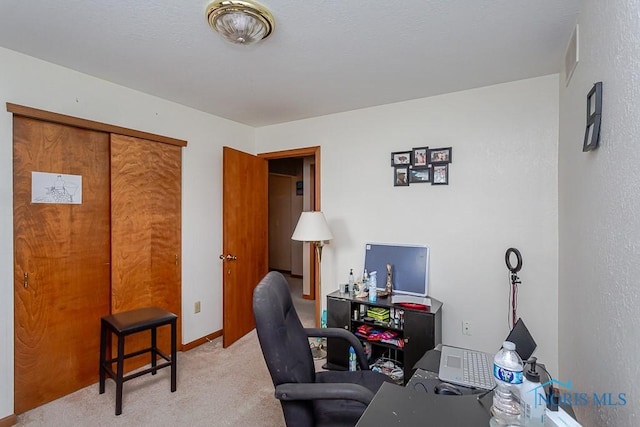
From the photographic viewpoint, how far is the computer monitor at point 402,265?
9.00 feet

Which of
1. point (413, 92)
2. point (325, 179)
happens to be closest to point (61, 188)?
point (325, 179)

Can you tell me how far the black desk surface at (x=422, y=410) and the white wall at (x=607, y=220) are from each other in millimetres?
392

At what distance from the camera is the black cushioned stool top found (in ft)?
7.14

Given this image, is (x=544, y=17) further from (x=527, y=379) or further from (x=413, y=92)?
(x=527, y=379)

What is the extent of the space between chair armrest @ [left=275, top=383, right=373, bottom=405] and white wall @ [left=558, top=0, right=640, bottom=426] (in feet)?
2.63

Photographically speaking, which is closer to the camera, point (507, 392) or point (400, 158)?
point (507, 392)

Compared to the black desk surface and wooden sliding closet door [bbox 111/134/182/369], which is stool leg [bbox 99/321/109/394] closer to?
wooden sliding closet door [bbox 111/134/182/369]

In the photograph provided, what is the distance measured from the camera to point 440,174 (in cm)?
271

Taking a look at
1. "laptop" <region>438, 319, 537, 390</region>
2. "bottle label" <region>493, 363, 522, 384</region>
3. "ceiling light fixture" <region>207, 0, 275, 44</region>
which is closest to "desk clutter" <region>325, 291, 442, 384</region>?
"laptop" <region>438, 319, 537, 390</region>

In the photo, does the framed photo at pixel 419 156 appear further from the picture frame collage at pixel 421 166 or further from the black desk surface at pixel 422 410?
the black desk surface at pixel 422 410

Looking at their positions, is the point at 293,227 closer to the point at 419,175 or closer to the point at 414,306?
the point at 419,175

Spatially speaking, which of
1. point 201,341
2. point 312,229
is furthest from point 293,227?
point 312,229

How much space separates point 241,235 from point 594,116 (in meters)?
2.97

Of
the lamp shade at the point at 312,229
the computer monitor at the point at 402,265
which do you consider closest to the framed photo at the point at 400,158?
the computer monitor at the point at 402,265
